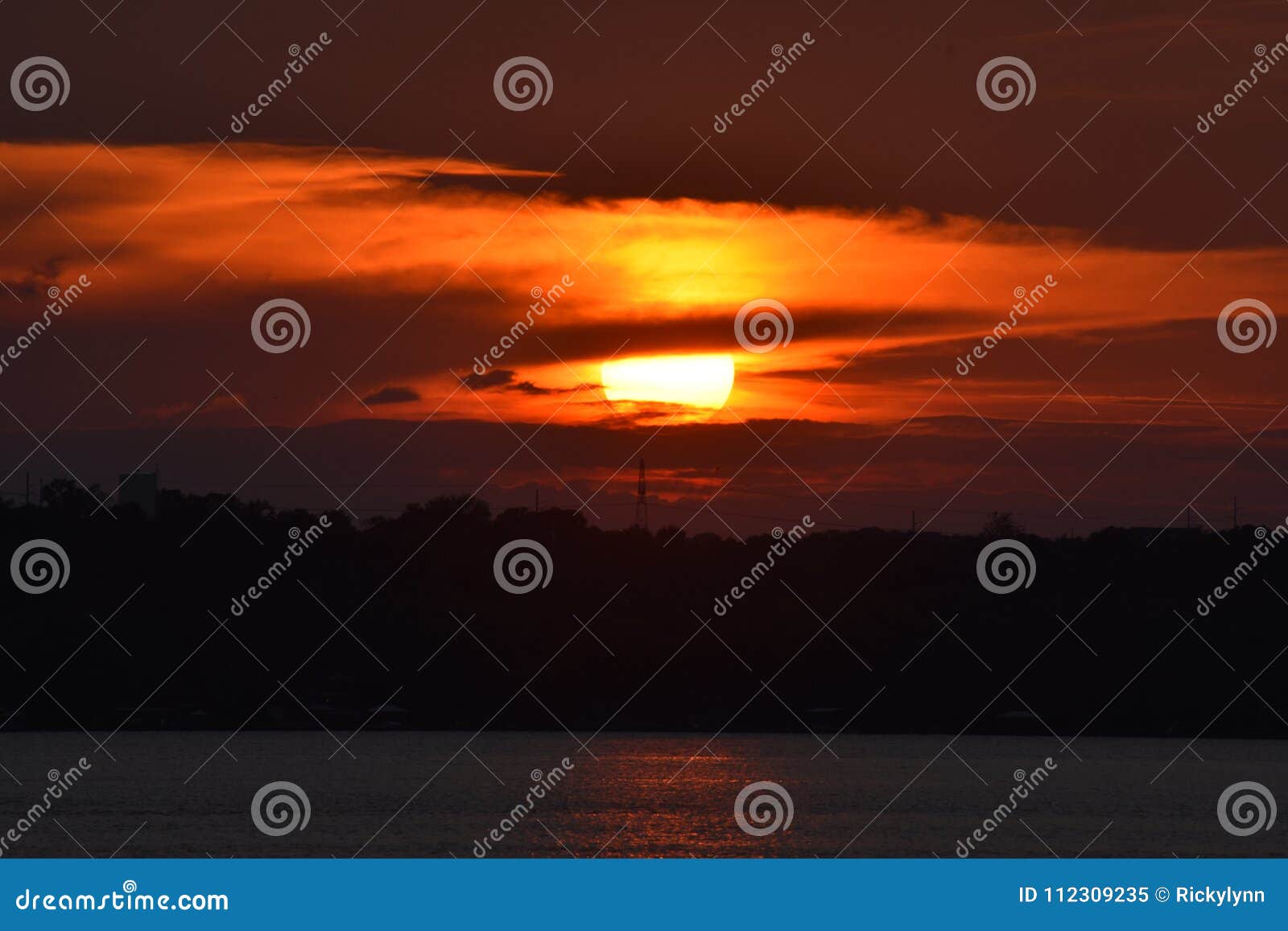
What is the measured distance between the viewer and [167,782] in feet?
401

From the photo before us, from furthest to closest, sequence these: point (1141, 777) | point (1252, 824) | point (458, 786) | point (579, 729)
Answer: point (579, 729)
point (1141, 777)
point (458, 786)
point (1252, 824)

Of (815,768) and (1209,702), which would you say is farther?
(1209,702)

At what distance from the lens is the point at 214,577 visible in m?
166

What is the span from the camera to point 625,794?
116 meters

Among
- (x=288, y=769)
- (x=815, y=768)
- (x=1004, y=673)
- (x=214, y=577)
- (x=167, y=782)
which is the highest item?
(x=1004, y=673)

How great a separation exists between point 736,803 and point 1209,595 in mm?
63156

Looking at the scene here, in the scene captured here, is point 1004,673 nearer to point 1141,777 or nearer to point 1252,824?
point 1141,777

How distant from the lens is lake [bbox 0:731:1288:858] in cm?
8488

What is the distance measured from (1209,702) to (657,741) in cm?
5632

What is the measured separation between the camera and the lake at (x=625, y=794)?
84875 millimetres

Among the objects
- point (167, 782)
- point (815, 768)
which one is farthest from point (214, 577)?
point (815, 768)

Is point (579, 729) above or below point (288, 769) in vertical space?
above

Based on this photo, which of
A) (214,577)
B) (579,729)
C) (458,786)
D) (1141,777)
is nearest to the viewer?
(458,786)

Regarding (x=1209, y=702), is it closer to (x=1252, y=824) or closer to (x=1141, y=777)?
(x=1141, y=777)
